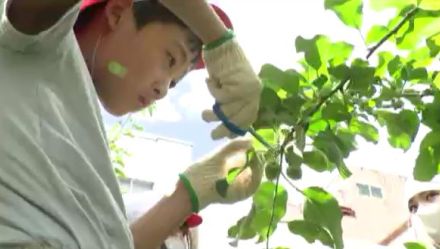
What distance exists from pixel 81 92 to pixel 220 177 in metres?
0.37

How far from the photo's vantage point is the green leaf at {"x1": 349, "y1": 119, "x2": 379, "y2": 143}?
0.96 meters

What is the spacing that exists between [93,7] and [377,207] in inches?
176

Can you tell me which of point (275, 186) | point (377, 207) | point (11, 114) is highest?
point (11, 114)

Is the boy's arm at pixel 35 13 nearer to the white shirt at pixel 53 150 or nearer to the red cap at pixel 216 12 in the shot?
the white shirt at pixel 53 150

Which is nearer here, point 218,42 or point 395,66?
point 218,42

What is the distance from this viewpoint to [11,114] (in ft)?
2.24

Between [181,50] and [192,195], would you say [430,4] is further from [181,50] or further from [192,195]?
[192,195]

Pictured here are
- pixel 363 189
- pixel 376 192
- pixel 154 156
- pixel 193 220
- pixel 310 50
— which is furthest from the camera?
pixel 376 192

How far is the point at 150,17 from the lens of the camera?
0.92 meters

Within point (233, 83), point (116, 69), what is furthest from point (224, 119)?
point (116, 69)

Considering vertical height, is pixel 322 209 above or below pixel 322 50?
below

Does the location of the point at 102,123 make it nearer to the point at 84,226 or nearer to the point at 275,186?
the point at 84,226

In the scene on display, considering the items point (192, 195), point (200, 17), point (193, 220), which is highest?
point (200, 17)

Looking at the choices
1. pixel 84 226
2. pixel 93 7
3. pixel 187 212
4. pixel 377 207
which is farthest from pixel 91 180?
pixel 377 207
